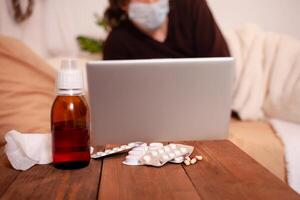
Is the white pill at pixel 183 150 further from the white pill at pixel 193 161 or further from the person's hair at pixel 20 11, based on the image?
the person's hair at pixel 20 11

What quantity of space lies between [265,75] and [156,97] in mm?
888

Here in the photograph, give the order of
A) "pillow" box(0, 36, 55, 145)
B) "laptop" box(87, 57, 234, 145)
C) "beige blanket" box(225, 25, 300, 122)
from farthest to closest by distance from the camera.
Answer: "beige blanket" box(225, 25, 300, 122)
"pillow" box(0, 36, 55, 145)
"laptop" box(87, 57, 234, 145)

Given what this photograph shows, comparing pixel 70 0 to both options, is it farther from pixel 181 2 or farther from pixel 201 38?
pixel 201 38

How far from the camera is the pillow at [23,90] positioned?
989mm

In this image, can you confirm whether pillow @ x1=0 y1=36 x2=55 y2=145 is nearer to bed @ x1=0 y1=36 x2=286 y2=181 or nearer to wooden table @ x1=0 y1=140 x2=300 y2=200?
bed @ x1=0 y1=36 x2=286 y2=181

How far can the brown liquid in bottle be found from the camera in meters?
0.59

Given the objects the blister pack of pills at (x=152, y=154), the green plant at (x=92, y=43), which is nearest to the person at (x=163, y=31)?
the green plant at (x=92, y=43)

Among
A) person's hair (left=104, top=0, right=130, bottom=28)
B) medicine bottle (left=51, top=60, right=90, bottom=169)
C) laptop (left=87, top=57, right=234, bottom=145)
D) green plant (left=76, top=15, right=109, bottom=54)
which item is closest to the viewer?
medicine bottle (left=51, top=60, right=90, bottom=169)

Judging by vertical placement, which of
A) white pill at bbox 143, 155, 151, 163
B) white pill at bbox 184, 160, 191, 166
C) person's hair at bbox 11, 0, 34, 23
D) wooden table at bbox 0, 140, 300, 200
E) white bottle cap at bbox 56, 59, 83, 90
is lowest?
wooden table at bbox 0, 140, 300, 200

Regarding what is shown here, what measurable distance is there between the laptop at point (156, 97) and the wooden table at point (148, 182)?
0.42ft

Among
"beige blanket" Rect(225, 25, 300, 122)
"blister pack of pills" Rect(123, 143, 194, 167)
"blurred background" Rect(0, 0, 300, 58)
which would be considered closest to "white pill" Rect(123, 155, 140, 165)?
"blister pack of pills" Rect(123, 143, 194, 167)

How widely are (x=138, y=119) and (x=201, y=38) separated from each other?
0.79 metres

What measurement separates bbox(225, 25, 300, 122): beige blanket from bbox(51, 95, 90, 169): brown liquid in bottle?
93cm

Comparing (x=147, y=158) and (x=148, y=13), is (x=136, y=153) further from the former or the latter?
(x=148, y=13)
